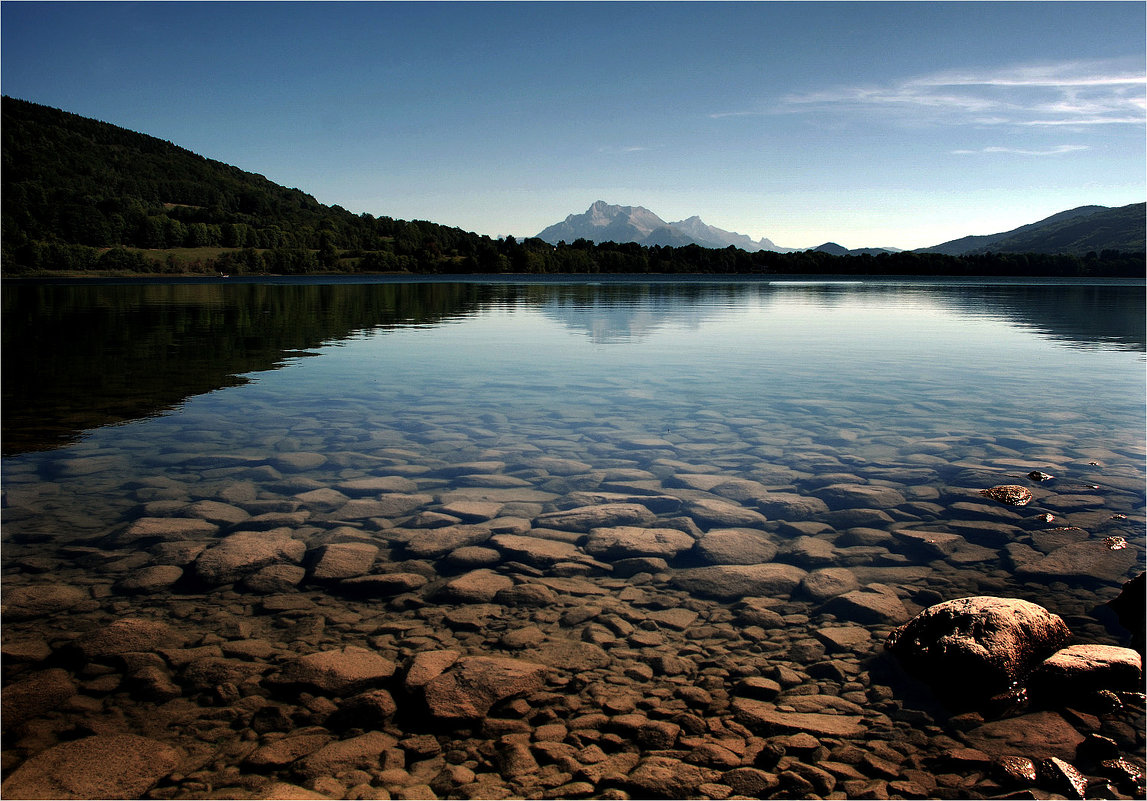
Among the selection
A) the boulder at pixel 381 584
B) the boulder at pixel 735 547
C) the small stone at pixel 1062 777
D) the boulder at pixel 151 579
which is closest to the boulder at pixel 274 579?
the boulder at pixel 381 584

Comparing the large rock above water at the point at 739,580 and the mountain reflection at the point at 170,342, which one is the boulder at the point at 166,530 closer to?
the mountain reflection at the point at 170,342

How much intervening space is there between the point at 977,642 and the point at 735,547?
2713mm

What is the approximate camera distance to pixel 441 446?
1198 cm

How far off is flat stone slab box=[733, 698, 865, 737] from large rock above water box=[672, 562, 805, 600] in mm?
1714

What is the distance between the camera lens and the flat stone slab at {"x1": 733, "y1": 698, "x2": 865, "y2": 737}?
480 centimetres

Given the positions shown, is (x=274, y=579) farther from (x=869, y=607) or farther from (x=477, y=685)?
(x=869, y=607)

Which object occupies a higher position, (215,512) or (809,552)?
(215,512)

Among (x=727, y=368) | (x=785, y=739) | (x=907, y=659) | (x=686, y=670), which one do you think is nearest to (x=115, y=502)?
(x=686, y=670)

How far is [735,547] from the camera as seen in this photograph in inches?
305

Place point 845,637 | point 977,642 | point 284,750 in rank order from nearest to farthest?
point 284,750, point 977,642, point 845,637

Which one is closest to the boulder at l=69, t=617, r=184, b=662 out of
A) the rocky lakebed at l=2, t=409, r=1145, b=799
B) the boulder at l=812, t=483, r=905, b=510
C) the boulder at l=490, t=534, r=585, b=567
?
the rocky lakebed at l=2, t=409, r=1145, b=799

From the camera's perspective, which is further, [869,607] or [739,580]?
[739,580]

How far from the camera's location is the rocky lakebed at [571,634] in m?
4.45

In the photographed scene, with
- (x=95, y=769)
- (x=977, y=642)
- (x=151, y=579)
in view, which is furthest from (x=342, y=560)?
(x=977, y=642)
